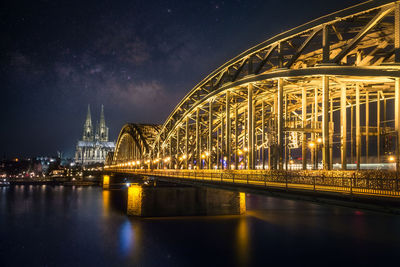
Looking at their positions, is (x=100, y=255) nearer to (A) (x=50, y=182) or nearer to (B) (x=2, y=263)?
(B) (x=2, y=263)

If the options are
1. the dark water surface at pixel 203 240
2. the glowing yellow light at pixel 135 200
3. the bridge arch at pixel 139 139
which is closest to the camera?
the dark water surface at pixel 203 240

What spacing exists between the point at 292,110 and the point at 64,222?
35.9m

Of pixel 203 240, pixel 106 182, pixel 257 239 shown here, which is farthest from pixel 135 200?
pixel 106 182

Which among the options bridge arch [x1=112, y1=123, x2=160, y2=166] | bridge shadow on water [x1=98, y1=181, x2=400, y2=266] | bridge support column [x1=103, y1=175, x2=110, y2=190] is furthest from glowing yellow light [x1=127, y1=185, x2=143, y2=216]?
bridge support column [x1=103, y1=175, x2=110, y2=190]

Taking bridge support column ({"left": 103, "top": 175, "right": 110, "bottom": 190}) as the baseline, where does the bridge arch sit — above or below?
above

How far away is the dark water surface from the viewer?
107 feet

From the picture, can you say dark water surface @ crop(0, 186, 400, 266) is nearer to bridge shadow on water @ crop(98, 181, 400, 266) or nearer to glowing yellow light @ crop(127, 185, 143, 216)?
bridge shadow on water @ crop(98, 181, 400, 266)

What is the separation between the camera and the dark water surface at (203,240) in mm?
32594

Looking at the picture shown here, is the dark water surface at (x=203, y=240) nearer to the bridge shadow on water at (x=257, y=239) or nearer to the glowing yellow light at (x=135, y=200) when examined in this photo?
the bridge shadow on water at (x=257, y=239)

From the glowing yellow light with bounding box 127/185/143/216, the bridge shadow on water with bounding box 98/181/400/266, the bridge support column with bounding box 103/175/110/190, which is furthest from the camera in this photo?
the bridge support column with bounding box 103/175/110/190

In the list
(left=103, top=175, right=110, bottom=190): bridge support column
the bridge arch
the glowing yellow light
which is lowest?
(left=103, top=175, right=110, bottom=190): bridge support column

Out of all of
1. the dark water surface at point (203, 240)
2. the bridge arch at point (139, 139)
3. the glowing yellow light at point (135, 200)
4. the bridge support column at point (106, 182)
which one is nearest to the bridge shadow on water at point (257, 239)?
the dark water surface at point (203, 240)

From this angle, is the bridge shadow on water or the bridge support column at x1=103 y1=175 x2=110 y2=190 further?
the bridge support column at x1=103 y1=175 x2=110 y2=190

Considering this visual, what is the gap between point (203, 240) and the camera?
3866 centimetres
